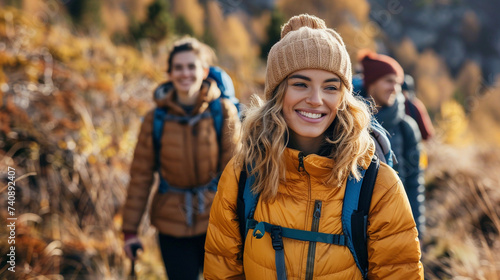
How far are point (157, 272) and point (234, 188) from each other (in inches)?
109

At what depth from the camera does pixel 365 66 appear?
2990 millimetres

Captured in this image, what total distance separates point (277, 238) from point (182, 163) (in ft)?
4.36

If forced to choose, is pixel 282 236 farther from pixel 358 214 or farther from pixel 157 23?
pixel 157 23

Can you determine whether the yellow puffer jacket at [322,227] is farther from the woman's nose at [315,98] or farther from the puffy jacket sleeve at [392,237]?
the woman's nose at [315,98]

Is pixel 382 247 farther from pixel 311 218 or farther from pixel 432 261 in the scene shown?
pixel 432 261

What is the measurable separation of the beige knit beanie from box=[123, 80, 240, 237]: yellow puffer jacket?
3.31ft

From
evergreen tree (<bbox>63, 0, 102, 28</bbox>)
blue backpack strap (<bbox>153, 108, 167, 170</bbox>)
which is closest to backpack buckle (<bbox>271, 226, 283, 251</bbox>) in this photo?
blue backpack strap (<bbox>153, 108, 167, 170</bbox>)

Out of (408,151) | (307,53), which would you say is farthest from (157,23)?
(307,53)

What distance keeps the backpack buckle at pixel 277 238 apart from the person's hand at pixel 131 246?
1.63m

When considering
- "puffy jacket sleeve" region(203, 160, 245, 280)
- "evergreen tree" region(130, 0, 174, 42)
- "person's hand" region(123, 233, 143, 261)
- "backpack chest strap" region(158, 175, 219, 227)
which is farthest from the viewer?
"evergreen tree" region(130, 0, 174, 42)

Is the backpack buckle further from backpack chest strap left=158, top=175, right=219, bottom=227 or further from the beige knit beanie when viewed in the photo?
backpack chest strap left=158, top=175, right=219, bottom=227

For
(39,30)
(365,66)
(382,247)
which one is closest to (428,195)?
(365,66)

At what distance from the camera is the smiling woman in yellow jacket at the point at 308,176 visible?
59.7 inches

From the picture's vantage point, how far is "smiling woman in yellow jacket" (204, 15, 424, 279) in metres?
1.52
